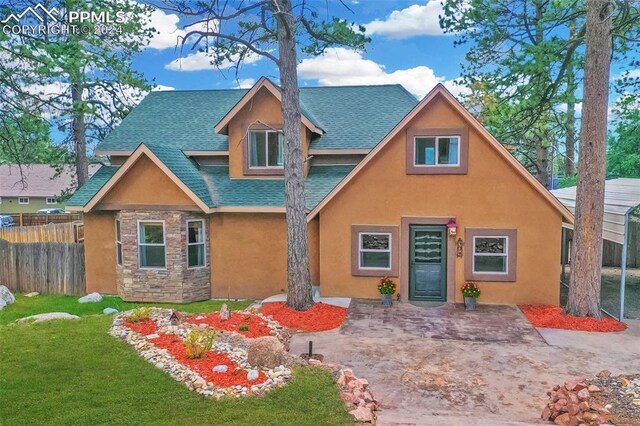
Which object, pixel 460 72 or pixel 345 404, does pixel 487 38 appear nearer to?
pixel 460 72

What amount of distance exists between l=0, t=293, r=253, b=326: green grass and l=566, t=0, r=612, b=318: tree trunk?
349 inches

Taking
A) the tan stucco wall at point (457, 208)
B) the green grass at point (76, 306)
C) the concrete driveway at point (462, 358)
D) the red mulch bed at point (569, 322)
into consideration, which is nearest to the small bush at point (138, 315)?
the green grass at point (76, 306)

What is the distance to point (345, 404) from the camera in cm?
575

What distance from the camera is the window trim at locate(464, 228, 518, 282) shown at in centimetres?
1177

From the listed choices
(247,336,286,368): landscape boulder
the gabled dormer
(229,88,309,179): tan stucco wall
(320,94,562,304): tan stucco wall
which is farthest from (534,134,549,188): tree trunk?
(247,336,286,368): landscape boulder

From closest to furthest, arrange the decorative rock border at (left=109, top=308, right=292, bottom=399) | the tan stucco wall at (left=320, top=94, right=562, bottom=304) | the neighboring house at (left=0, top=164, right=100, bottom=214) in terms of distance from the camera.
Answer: the decorative rock border at (left=109, top=308, right=292, bottom=399) < the tan stucco wall at (left=320, top=94, right=562, bottom=304) < the neighboring house at (left=0, top=164, right=100, bottom=214)

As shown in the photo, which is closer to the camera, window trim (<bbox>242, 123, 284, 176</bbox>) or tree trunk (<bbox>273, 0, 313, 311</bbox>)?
tree trunk (<bbox>273, 0, 313, 311</bbox>)

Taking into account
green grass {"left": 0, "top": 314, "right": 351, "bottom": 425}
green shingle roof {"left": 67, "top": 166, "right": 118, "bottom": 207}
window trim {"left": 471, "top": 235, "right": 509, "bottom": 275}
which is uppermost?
green shingle roof {"left": 67, "top": 166, "right": 118, "bottom": 207}

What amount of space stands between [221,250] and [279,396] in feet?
26.6

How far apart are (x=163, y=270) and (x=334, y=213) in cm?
539

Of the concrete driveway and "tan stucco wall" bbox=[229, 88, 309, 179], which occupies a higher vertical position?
"tan stucco wall" bbox=[229, 88, 309, 179]

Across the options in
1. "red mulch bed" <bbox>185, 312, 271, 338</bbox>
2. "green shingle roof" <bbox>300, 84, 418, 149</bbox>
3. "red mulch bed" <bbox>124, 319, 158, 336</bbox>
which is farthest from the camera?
"green shingle roof" <bbox>300, 84, 418, 149</bbox>

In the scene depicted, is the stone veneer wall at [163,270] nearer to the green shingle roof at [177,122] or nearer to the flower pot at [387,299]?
the green shingle roof at [177,122]

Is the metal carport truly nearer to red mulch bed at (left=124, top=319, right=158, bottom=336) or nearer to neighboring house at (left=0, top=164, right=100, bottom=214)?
red mulch bed at (left=124, top=319, right=158, bottom=336)
